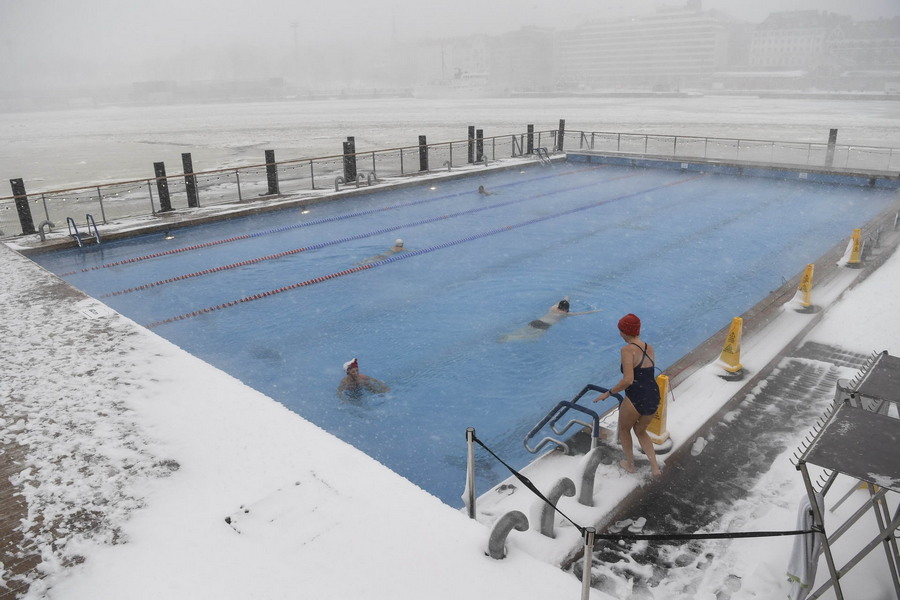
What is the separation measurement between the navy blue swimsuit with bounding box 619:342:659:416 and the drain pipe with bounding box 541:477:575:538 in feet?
3.40

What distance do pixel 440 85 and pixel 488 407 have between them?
479 ft

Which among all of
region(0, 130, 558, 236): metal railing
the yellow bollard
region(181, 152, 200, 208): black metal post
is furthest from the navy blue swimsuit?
region(181, 152, 200, 208): black metal post

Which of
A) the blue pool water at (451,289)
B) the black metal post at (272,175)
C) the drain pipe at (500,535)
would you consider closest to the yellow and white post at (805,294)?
the blue pool water at (451,289)

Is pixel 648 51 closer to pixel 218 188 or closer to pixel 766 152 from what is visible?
pixel 766 152

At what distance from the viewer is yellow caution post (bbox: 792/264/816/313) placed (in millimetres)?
8391

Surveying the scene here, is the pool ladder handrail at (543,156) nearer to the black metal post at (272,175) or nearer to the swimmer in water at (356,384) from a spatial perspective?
the black metal post at (272,175)

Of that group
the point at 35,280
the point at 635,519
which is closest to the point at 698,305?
the point at 635,519

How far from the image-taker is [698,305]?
1067cm

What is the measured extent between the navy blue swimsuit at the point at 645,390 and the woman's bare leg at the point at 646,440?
4.1 inches

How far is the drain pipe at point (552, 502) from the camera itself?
4102 mm

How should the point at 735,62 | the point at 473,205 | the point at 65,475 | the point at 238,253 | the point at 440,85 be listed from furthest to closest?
the point at 735,62 → the point at 440,85 → the point at 473,205 → the point at 238,253 → the point at 65,475

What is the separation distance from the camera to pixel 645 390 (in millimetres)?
4844

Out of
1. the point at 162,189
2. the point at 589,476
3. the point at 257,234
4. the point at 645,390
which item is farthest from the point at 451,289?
the point at 162,189

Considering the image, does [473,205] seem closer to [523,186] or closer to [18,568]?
[523,186]
